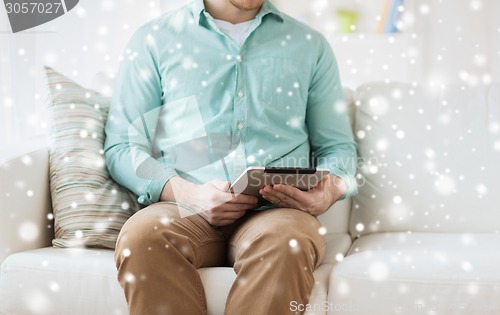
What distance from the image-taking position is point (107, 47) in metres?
2.49

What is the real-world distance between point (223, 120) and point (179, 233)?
387mm

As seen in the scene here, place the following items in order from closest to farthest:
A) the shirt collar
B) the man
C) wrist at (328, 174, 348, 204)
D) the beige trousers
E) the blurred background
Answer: the beige trousers → the man → wrist at (328, 174, 348, 204) → the shirt collar → the blurred background

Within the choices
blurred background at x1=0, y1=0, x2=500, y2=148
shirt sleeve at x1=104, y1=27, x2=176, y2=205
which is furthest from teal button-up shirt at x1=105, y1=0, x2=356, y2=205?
blurred background at x1=0, y1=0, x2=500, y2=148

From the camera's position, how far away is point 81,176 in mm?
1576

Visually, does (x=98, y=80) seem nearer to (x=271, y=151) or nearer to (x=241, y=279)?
(x=271, y=151)

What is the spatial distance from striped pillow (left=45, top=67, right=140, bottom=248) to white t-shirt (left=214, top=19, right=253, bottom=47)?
1.28 ft

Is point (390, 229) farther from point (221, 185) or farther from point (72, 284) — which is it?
point (72, 284)

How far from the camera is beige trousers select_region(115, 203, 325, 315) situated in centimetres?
124

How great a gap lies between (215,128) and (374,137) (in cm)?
50

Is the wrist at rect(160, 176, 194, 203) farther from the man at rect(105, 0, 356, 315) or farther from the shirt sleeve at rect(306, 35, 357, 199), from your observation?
the shirt sleeve at rect(306, 35, 357, 199)

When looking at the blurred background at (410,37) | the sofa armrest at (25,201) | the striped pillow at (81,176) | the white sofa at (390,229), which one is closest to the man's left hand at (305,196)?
the white sofa at (390,229)

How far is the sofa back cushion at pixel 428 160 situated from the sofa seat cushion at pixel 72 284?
1.38ft

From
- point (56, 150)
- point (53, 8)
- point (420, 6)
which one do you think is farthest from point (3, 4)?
point (420, 6)

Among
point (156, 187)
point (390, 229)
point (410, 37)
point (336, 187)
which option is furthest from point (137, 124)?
point (410, 37)
